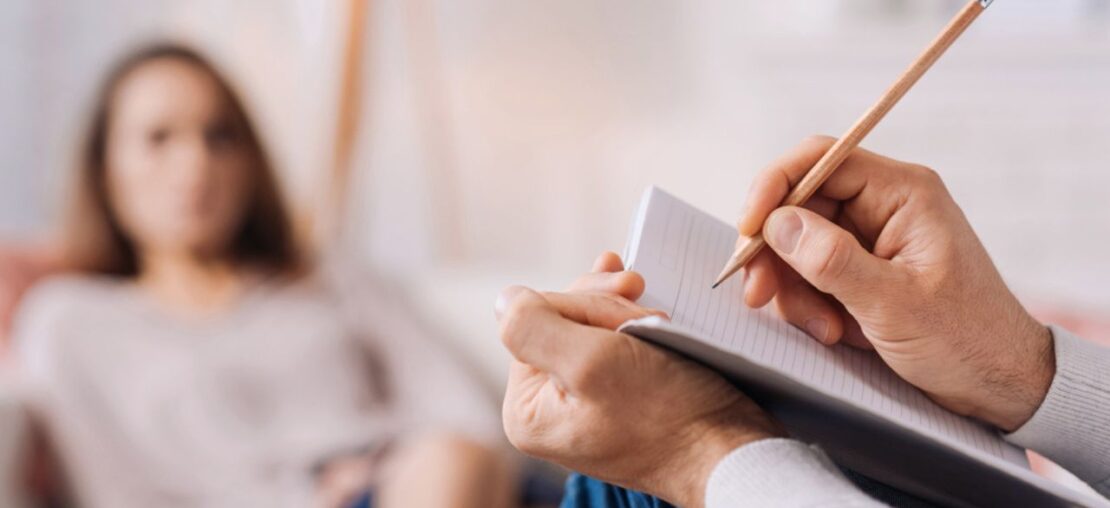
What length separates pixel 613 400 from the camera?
1.92ft

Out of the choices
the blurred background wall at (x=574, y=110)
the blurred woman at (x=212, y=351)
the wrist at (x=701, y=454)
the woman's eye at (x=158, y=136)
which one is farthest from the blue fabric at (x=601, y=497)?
the woman's eye at (x=158, y=136)

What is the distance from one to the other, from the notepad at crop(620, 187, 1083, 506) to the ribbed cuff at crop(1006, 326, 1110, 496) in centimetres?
2

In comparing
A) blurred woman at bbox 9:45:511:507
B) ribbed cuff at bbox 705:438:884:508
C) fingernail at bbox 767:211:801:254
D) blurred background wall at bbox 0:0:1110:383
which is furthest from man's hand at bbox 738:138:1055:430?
blurred background wall at bbox 0:0:1110:383

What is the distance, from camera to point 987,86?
7.07ft

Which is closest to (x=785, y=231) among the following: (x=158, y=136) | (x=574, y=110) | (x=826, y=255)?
(x=826, y=255)

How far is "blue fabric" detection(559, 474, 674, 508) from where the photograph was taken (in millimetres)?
677

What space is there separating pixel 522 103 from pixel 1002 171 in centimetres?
105

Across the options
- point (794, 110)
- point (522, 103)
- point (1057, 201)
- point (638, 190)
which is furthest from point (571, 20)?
point (1057, 201)

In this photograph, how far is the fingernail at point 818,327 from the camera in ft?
2.36

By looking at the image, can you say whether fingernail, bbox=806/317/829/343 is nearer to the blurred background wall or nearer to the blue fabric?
the blue fabric

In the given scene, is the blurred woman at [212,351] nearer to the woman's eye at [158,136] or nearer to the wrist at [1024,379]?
the woman's eye at [158,136]

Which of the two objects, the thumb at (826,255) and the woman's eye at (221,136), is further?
the woman's eye at (221,136)

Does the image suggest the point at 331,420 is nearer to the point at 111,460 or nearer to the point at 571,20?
the point at 111,460

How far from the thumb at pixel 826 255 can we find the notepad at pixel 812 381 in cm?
5
